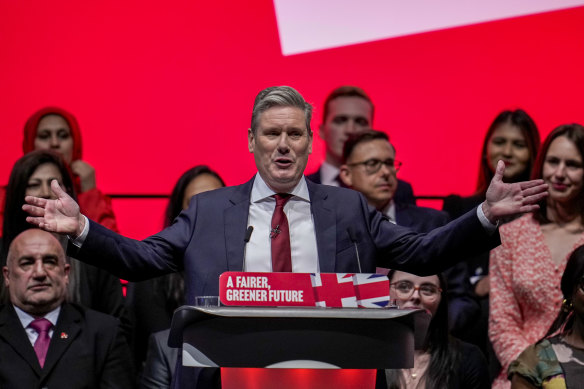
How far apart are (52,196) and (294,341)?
2.15m

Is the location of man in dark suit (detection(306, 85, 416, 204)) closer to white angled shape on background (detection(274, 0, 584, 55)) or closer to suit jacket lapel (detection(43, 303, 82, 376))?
white angled shape on background (detection(274, 0, 584, 55))

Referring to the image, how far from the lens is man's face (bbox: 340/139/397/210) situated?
3.92 meters

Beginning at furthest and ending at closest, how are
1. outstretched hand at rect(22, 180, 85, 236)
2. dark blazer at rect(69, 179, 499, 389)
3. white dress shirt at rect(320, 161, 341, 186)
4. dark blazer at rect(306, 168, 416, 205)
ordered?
1. white dress shirt at rect(320, 161, 341, 186)
2. dark blazer at rect(306, 168, 416, 205)
3. dark blazer at rect(69, 179, 499, 389)
4. outstretched hand at rect(22, 180, 85, 236)

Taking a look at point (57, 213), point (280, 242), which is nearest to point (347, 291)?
point (280, 242)

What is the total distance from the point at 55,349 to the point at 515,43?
306 centimetres

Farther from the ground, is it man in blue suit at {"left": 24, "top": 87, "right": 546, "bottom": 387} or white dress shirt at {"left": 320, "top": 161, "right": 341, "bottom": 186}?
white dress shirt at {"left": 320, "top": 161, "right": 341, "bottom": 186}

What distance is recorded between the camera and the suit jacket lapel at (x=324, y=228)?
2430 millimetres

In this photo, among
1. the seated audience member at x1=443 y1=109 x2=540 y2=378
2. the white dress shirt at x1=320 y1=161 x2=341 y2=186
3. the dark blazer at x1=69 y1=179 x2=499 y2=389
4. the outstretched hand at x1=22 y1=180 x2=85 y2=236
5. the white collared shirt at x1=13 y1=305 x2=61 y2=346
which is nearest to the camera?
the outstretched hand at x1=22 y1=180 x2=85 y2=236

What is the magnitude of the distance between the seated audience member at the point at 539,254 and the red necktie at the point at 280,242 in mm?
1353

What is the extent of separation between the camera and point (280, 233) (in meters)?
2.43

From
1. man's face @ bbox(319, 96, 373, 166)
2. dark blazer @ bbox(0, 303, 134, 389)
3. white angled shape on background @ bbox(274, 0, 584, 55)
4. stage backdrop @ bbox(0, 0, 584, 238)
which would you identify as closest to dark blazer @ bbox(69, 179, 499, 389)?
dark blazer @ bbox(0, 303, 134, 389)

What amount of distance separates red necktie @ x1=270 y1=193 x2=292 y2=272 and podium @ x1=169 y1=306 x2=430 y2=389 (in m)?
0.44

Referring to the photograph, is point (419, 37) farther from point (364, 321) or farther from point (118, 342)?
point (364, 321)

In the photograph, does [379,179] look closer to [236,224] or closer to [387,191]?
[387,191]
